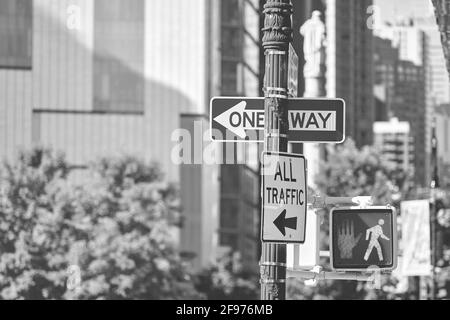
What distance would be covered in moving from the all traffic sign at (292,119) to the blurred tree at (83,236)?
53.6 metres

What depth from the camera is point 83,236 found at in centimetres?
7588

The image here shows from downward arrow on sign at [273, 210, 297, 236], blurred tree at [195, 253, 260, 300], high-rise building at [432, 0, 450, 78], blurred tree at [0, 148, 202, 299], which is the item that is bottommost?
blurred tree at [195, 253, 260, 300]

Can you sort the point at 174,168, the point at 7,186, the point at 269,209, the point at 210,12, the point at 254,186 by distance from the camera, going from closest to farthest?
the point at 269,209 → the point at 7,186 → the point at 174,168 → the point at 210,12 → the point at 254,186

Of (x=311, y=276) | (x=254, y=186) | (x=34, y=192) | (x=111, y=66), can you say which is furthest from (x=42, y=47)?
(x=311, y=276)

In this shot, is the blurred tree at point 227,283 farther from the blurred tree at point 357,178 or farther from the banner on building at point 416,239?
the banner on building at point 416,239

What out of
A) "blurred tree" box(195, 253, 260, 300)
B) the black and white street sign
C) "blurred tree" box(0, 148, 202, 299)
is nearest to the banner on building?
"blurred tree" box(0, 148, 202, 299)

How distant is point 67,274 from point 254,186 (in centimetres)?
9247

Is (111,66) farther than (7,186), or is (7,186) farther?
(111,66)

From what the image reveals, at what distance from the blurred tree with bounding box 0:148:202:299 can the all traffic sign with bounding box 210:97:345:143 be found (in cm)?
5359

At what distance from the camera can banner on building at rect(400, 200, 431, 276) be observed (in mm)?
45938

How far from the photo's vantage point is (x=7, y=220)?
245 ft

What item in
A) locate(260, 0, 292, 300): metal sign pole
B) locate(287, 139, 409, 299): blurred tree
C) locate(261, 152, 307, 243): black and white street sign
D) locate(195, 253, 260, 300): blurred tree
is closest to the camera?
locate(261, 152, 307, 243): black and white street sign

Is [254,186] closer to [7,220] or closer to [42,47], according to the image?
[42,47]

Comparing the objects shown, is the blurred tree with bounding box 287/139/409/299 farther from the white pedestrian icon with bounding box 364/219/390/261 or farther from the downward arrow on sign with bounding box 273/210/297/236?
the downward arrow on sign with bounding box 273/210/297/236
